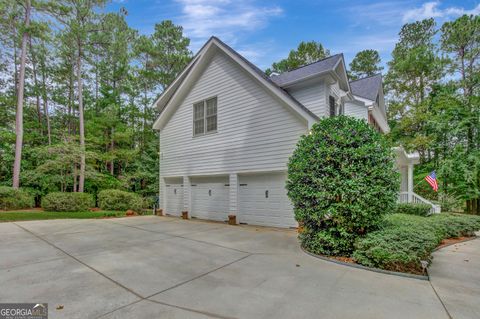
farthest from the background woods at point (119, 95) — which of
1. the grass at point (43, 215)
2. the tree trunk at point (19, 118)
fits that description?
the grass at point (43, 215)

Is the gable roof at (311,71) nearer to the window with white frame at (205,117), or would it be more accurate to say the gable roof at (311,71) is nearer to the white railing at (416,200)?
the window with white frame at (205,117)

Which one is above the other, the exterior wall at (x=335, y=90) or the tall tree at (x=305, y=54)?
the tall tree at (x=305, y=54)

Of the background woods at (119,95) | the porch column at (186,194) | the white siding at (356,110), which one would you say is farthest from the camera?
the background woods at (119,95)

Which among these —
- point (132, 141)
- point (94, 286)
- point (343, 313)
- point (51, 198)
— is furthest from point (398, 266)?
point (132, 141)

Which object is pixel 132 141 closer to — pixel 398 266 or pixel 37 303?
pixel 37 303

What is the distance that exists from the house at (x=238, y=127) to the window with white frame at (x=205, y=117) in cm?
5

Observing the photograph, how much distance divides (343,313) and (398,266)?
6.70 feet

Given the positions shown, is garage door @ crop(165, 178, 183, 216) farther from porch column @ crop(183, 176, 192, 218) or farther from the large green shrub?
the large green shrub

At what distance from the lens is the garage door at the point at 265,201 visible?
8352mm

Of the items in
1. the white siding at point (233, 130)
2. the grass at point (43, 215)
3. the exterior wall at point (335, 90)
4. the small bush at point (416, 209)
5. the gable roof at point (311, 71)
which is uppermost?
the gable roof at point (311, 71)

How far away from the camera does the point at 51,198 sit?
12.3m

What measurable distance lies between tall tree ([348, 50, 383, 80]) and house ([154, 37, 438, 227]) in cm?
1294

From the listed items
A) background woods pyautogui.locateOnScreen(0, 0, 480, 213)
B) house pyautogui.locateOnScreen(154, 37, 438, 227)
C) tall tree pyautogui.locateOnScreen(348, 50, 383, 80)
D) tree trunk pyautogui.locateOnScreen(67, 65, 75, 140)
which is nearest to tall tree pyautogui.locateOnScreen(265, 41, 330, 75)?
background woods pyautogui.locateOnScreen(0, 0, 480, 213)

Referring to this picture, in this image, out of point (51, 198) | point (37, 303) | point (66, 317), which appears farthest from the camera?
point (51, 198)
